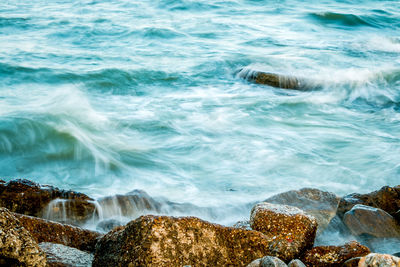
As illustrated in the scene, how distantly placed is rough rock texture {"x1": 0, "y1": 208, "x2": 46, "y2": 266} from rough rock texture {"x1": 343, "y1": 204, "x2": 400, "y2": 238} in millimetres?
2844

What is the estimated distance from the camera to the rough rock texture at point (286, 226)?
129 inches

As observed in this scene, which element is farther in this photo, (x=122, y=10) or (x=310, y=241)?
(x=122, y=10)

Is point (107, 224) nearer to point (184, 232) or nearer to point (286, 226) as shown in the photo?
point (184, 232)

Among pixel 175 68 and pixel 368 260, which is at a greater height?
pixel 368 260

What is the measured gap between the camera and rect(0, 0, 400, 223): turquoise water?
6156 millimetres

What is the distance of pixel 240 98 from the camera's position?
29.6 ft

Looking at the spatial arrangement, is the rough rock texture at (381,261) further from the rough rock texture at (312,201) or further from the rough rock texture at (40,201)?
the rough rock texture at (40,201)

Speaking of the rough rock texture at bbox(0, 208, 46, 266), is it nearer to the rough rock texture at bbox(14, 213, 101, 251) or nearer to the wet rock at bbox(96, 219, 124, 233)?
the rough rock texture at bbox(14, 213, 101, 251)

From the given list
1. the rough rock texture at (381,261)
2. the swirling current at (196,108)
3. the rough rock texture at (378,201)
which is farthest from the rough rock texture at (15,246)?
the rough rock texture at (378,201)

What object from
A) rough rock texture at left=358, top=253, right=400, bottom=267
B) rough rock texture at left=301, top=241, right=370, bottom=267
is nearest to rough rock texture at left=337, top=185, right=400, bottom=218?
rough rock texture at left=301, top=241, right=370, bottom=267

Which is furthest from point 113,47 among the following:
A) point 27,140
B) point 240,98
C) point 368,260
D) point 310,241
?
point 368,260

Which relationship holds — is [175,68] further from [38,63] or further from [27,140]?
[27,140]

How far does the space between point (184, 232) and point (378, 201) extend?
2546mm

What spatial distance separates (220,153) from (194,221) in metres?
3.94
